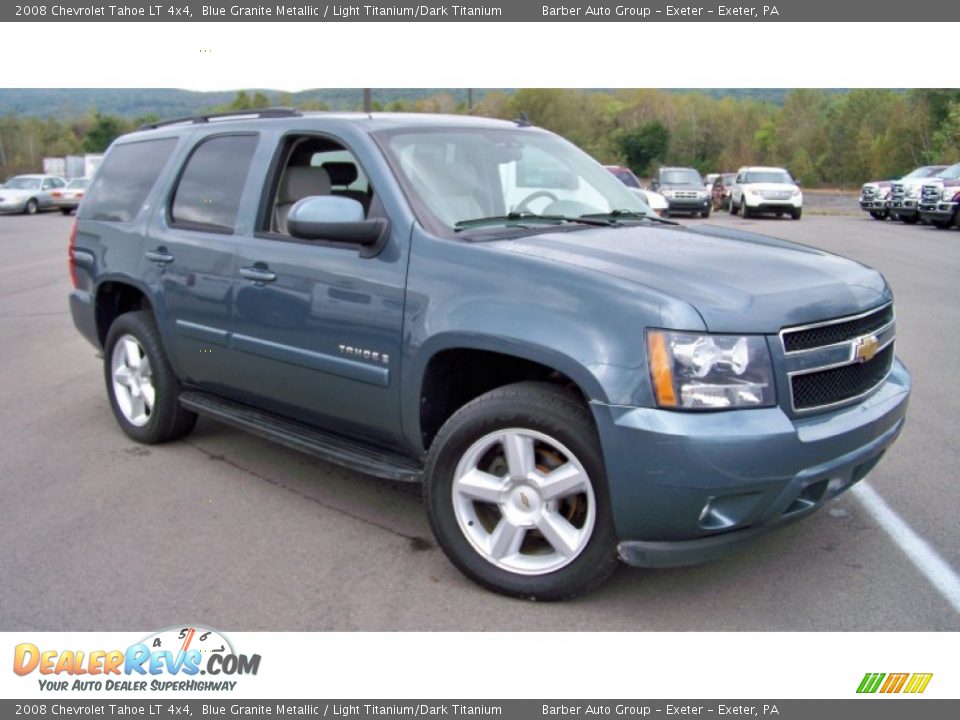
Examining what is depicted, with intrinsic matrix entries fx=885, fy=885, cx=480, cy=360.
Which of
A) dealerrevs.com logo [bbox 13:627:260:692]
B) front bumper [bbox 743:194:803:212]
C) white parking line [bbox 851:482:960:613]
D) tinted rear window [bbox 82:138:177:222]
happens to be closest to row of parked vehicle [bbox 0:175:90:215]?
front bumper [bbox 743:194:803:212]

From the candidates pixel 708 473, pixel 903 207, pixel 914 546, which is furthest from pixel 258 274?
pixel 903 207

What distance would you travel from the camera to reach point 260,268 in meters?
4.29

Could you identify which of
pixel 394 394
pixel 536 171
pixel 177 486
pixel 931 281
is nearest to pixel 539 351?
pixel 394 394

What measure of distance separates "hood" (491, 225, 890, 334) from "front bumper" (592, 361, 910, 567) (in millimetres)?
361

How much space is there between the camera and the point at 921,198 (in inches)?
950

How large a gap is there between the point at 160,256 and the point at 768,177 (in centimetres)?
2789

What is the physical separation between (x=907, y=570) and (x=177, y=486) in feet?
11.5

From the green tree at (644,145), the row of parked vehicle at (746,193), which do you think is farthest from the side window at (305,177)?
the green tree at (644,145)

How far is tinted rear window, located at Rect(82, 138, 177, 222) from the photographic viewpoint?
5320 mm

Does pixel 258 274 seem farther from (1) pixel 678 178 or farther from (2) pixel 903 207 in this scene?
(1) pixel 678 178

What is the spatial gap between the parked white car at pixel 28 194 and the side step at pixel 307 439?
3348 cm

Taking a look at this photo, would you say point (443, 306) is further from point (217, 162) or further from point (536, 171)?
point (217, 162)

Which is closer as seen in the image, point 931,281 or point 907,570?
point 907,570

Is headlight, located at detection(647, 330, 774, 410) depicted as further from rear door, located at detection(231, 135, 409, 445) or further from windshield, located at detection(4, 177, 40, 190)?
windshield, located at detection(4, 177, 40, 190)
